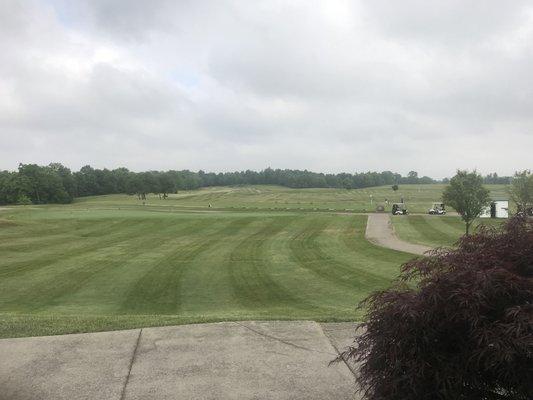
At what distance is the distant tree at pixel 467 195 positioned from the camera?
32.8 metres

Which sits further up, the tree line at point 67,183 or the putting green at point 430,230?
the tree line at point 67,183

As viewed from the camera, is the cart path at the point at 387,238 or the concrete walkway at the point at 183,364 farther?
the cart path at the point at 387,238

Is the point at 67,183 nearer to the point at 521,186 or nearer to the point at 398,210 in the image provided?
the point at 398,210

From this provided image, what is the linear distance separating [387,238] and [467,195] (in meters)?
6.85

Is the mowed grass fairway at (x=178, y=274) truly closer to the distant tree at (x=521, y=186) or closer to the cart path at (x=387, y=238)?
the cart path at (x=387, y=238)

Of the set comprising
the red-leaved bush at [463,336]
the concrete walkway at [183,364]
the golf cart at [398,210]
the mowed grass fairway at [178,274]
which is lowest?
the mowed grass fairway at [178,274]

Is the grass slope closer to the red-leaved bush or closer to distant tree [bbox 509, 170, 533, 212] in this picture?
distant tree [bbox 509, 170, 533, 212]

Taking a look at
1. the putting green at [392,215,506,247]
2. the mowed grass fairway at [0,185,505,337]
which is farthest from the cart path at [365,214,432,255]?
the mowed grass fairway at [0,185,505,337]

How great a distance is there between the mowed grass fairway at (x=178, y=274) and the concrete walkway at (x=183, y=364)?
2.61 feet

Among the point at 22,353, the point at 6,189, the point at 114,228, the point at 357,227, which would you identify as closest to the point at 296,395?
the point at 22,353

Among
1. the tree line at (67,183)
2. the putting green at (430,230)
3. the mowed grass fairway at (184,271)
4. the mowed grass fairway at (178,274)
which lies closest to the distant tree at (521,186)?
the putting green at (430,230)

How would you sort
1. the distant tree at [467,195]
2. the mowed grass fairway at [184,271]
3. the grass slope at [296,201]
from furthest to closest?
the grass slope at [296,201]
the distant tree at [467,195]
the mowed grass fairway at [184,271]

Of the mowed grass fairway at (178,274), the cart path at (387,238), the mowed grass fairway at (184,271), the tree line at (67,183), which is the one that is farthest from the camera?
the tree line at (67,183)

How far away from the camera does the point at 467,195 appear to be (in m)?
32.8
